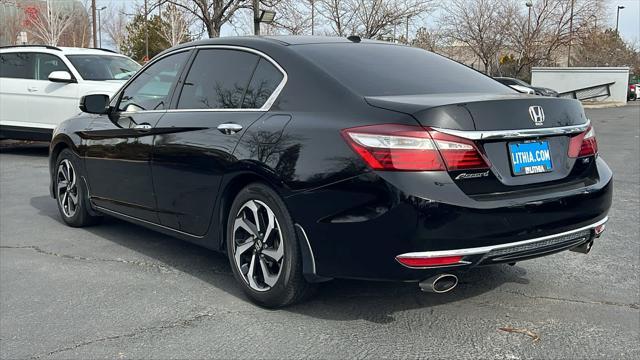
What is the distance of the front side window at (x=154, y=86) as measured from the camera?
15.7 ft

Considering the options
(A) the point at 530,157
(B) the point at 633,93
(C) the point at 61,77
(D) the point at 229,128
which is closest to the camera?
(A) the point at 530,157

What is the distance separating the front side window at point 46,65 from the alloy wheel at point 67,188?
497 centimetres

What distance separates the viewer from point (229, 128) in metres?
Result: 4.00

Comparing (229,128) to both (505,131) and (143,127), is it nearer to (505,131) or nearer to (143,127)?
(143,127)

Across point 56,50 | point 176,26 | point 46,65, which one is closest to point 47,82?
point 46,65

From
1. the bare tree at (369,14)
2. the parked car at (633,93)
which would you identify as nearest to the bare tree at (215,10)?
the bare tree at (369,14)

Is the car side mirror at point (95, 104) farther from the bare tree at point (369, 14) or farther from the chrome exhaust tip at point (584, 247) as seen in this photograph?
the bare tree at point (369, 14)

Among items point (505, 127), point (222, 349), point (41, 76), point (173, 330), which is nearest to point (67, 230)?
point (173, 330)

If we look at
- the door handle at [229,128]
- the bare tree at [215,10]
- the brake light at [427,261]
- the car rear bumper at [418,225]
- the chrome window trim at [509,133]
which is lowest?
the brake light at [427,261]

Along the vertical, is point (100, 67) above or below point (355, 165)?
above

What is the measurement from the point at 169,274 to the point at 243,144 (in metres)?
1.32

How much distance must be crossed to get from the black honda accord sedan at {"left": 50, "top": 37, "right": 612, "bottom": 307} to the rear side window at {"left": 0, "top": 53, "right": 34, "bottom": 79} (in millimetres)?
7246

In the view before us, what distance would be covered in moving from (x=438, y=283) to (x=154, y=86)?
283 cm

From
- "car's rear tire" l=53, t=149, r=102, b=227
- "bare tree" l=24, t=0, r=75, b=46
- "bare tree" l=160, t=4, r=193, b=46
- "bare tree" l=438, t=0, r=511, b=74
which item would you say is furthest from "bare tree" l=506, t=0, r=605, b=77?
"car's rear tire" l=53, t=149, r=102, b=227
